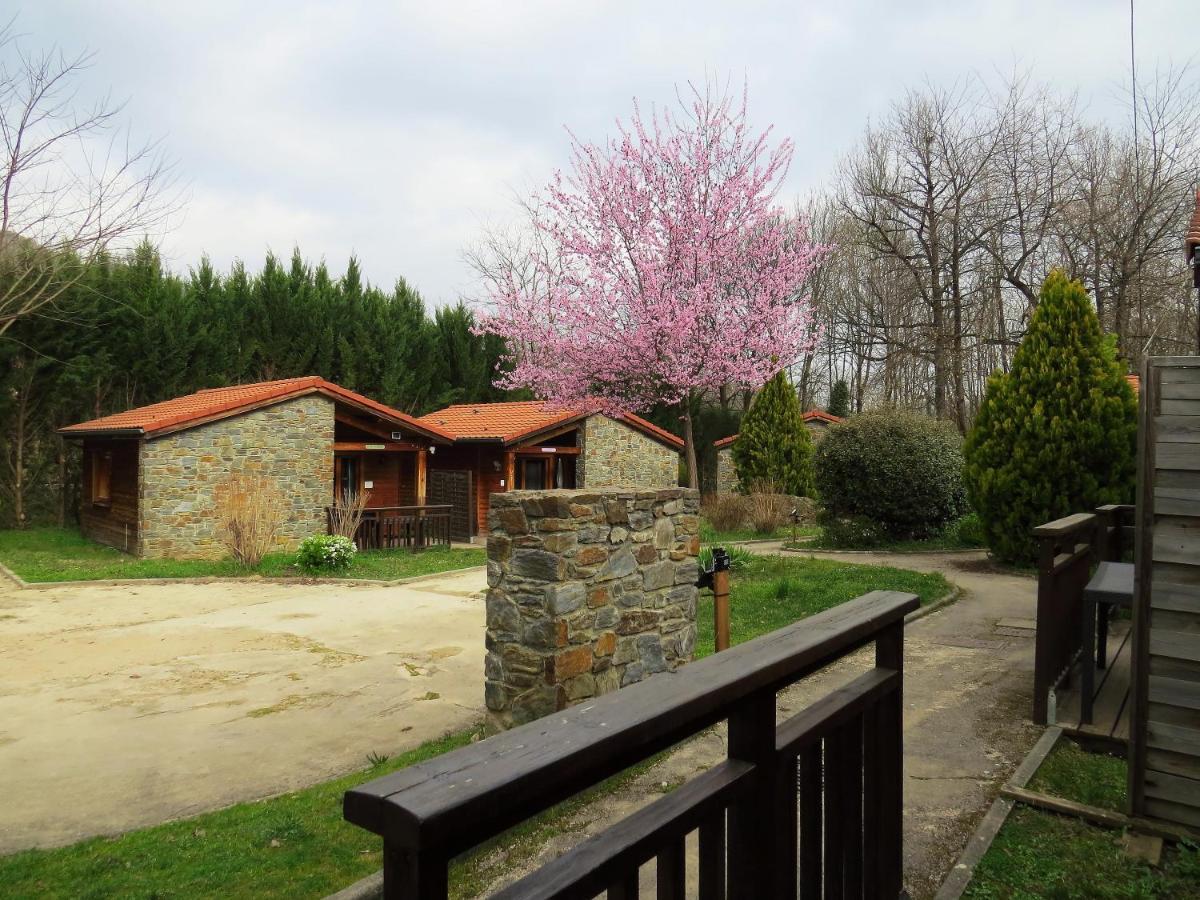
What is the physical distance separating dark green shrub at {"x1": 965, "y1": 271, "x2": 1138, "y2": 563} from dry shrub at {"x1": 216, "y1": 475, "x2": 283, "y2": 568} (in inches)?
473

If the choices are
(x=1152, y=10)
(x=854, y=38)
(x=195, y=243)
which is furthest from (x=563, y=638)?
(x=195, y=243)

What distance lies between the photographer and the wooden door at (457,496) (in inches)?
774

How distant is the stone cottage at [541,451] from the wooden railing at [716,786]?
16.7 meters

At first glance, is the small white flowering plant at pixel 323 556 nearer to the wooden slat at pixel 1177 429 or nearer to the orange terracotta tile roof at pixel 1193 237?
the orange terracotta tile roof at pixel 1193 237

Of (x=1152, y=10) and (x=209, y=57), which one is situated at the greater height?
(x=209, y=57)

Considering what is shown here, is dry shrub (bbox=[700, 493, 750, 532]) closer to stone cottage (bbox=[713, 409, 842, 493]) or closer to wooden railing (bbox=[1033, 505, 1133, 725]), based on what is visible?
stone cottage (bbox=[713, 409, 842, 493])

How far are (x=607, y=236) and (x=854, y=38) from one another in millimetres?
8669

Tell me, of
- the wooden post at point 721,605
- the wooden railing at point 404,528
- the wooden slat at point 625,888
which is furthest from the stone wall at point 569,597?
the wooden railing at point 404,528

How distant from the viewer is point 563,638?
193 inches

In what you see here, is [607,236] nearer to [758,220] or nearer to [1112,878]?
[758,220]

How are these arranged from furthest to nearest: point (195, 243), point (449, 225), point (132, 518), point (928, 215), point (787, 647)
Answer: point (449, 225), point (195, 243), point (928, 215), point (132, 518), point (787, 647)

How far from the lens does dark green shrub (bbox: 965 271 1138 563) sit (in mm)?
10586

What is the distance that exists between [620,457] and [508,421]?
3682 mm

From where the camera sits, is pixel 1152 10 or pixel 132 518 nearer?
pixel 1152 10
